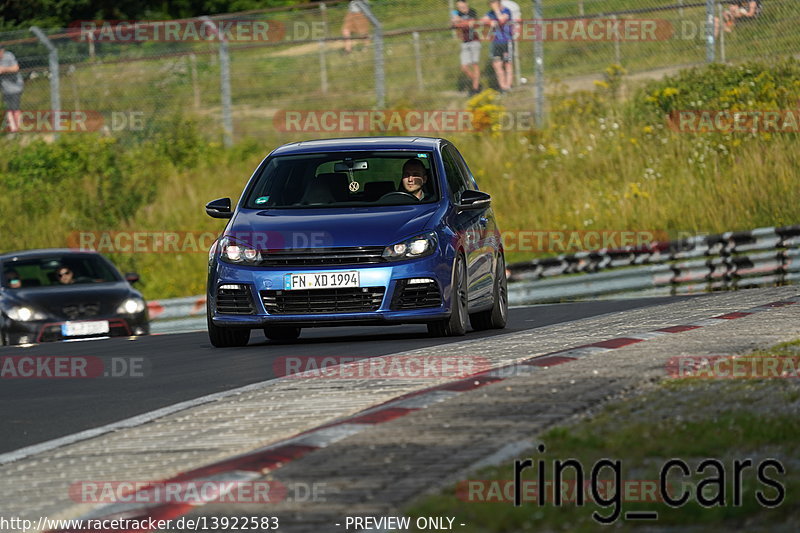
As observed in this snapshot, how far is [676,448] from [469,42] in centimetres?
2582

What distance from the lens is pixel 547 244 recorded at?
2789 centimetres

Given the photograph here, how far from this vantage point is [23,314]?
63.1 feet

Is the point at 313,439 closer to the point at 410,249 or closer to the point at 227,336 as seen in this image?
the point at 410,249

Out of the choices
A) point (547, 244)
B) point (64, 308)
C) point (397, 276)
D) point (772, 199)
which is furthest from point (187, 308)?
point (397, 276)

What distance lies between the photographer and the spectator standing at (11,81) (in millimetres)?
34062

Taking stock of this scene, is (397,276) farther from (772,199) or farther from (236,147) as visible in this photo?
(236,147)

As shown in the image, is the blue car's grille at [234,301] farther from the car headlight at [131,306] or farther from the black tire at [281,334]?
the car headlight at [131,306]

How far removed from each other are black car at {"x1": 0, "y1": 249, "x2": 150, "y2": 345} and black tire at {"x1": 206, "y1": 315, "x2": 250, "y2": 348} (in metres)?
5.64

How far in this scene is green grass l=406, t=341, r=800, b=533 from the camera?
5.34m

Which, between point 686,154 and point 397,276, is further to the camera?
point 686,154

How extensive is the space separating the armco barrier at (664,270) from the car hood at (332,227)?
1019 centimetres

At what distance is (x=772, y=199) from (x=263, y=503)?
21.7 m

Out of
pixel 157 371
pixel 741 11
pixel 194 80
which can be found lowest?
pixel 194 80
